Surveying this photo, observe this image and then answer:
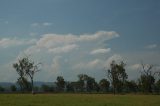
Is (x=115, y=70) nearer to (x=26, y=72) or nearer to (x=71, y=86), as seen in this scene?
(x=26, y=72)

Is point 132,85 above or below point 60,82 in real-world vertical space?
below

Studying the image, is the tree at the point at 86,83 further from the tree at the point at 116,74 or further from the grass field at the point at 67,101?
the grass field at the point at 67,101

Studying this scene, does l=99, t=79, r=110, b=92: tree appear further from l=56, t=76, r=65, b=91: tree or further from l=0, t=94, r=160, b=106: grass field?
l=0, t=94, r=160, b=106: grass field

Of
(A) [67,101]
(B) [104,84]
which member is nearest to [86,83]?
(B) [104,84]

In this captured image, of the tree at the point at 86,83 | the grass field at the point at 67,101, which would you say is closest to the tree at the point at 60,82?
the tree at the point at 86,83

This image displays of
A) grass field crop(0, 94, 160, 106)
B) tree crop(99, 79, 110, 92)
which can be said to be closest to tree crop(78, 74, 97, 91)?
tree crop(99, 79, 110, 92)

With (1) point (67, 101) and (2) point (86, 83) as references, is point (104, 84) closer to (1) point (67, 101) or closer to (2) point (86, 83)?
(2) point (86, 83)

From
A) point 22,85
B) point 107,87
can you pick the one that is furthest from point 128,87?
point 22,85

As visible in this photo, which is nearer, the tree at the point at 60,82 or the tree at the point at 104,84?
the tree at the point at 60,82

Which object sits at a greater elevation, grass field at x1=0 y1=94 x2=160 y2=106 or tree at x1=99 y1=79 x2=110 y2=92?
tree at x1=99 y1=79 x2=110 y2=92

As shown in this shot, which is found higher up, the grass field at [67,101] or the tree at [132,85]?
Result: the tree at [132,85]

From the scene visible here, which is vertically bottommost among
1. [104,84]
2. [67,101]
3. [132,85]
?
[67,101]

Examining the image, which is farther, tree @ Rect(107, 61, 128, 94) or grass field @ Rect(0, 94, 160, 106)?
tree @ Rect(107, 61, 128, 94)

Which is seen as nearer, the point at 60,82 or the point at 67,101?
the point at 67,101
